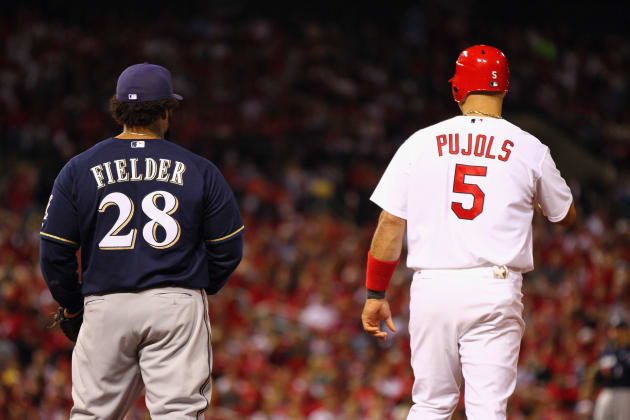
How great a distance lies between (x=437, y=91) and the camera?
20266 mm

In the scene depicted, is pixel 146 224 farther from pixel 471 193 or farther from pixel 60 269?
pixel 471 193

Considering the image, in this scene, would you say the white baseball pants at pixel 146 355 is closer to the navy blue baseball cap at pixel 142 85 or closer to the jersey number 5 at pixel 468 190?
the navy blue baseball cap at pixel 142 85

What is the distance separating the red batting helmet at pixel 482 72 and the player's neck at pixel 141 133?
1418mm

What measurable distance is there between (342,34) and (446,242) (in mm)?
17710

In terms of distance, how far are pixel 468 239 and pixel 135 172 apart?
146cm

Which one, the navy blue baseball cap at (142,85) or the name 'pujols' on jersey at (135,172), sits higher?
the navy blue baseball cap at (142,85)

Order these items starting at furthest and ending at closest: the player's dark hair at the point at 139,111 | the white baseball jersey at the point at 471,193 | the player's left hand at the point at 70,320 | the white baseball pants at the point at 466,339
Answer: the player's left hand at the point at 70,320, the player's dark hair at the point at 139,111, the white baseball jersey at the point at 471,193, the white baseball pants at the point at 466,339

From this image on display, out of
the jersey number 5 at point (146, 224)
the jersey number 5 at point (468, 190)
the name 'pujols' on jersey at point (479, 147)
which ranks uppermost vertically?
the name 'pujols' on jersey at point (479, 147)

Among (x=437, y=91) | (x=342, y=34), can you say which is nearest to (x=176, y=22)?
(x=342, y=34)

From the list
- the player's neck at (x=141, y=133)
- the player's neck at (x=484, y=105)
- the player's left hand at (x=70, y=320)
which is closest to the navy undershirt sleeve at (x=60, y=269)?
the player's left hand at (x=70, y=320)

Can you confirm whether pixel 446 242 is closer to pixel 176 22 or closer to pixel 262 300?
pixel 262 300

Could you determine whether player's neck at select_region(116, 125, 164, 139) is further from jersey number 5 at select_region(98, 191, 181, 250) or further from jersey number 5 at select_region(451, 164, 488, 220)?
jersey number 5 at select_region(451, 164, 488, 220)

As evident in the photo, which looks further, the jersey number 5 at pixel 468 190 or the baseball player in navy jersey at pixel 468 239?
the jersey number 5 at pixel 468 190

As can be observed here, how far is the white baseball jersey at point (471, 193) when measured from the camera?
4.04 m
